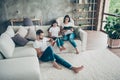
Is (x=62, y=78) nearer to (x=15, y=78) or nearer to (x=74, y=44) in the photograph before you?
(x=15, y=78)

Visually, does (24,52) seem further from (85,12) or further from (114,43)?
(85,12)

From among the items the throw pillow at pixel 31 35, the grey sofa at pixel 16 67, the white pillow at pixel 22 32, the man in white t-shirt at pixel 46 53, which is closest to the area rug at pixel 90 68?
the man in white t-shirt at pixel 46 53

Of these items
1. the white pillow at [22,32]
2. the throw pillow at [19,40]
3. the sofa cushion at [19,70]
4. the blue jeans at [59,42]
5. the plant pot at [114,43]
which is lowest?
the plant pot at [114,43]

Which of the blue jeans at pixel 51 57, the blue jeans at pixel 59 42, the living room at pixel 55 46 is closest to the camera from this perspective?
the living room at pixel 55 46

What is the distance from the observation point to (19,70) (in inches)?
98.8

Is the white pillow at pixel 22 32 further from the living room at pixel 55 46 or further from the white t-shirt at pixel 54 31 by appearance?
the white t-shirt at pixel 54 31

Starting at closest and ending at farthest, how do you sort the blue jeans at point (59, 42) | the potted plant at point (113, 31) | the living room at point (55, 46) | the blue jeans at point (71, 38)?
the living room at point (55, 46) → the blue jeans at point (59, 42) → the blue jeans at point (71, 38) → the potted plant at point (113, 31)

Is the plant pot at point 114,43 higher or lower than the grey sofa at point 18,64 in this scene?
lower

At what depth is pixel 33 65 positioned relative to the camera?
2668 mm

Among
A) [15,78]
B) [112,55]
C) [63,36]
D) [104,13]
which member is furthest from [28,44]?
[104,13]

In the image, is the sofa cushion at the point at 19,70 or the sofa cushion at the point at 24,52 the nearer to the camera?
the sofa cushion at the point at 19,70

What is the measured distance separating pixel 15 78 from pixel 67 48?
210 cm

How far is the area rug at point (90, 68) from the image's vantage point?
3076 mm

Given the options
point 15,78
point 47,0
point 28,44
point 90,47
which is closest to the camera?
point 15,78
